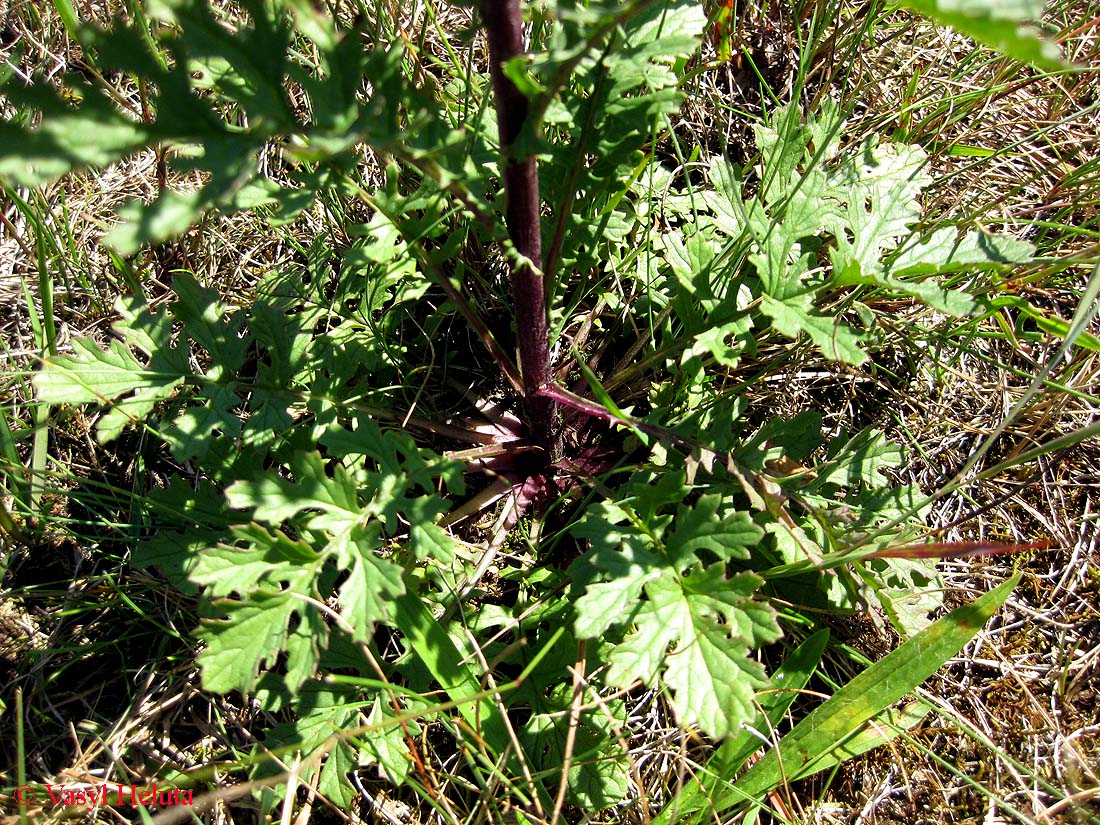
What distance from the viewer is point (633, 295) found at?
279 centimetres

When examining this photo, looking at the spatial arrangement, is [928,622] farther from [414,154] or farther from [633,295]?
[414,154]

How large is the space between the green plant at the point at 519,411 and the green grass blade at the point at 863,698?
0.09 metres

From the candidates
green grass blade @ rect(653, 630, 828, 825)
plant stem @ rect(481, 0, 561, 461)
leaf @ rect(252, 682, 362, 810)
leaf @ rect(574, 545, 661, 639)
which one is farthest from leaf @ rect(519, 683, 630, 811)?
plant stem @ rect(481, 0, 561, 461)

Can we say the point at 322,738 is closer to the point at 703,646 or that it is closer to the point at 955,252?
the point at 703,646

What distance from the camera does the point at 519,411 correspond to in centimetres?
286

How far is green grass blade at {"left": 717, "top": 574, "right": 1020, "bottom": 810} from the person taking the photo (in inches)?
93.3

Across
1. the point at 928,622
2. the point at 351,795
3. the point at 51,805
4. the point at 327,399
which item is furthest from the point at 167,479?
the point at 928,622

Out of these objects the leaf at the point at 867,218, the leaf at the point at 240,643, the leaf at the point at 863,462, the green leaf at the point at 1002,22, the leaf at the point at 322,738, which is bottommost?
the leaf at the point at 322,738

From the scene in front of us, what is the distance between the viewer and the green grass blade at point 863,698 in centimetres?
237

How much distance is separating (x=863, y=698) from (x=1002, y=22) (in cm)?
190

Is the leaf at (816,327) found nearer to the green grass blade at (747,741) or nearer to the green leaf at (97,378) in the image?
the green grass blade at (747,741)

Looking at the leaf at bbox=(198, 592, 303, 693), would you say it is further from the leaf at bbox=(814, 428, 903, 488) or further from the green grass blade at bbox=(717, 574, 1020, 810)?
the leaf at bbox=(814, 428, 903, 488)

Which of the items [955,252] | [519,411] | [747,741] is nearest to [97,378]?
[519,411]

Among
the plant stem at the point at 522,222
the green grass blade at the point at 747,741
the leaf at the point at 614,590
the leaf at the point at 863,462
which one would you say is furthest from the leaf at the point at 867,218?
the green grass blade at the point at 747,741
